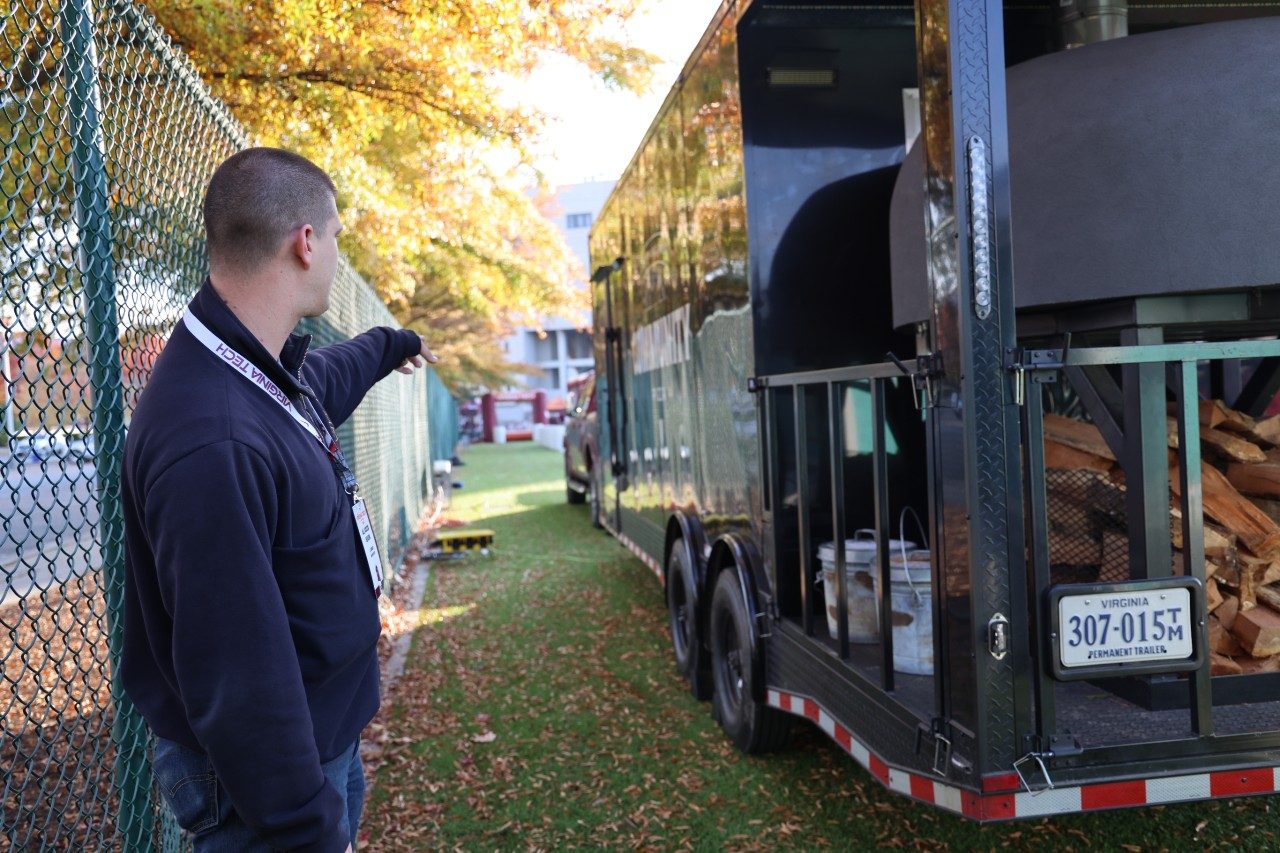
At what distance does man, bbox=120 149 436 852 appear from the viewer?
171 centimetres

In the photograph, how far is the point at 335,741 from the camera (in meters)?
2.08

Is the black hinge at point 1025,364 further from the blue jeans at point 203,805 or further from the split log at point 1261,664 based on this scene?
the blue jeans at point 203,805

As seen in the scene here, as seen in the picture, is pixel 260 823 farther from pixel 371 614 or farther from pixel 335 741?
pixel 371 614

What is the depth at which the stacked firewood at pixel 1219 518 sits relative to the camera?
132 inches

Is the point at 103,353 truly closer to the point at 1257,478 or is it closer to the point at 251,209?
the point at 251,209

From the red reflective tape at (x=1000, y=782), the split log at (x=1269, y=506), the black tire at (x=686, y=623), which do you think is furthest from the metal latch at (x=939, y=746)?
the black tire at (x=686, y=623)

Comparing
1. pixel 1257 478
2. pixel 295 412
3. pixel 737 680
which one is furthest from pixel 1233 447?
pixel 295 412

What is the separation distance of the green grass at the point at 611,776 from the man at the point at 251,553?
2447 mm

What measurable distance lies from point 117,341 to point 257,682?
5.27 ft

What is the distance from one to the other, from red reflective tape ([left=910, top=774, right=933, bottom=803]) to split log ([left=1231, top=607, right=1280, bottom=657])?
117 cm

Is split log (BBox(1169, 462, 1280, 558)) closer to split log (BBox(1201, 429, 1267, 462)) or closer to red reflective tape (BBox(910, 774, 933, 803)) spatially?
split log (BBox(1201, 429, 1267, 462))

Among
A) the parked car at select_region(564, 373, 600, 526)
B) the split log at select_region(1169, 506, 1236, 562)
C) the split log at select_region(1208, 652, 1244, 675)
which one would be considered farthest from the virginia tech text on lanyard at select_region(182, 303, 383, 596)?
the parked car at select_region(564, 373, 600, 526)

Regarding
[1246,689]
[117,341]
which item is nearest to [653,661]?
[1246,689]

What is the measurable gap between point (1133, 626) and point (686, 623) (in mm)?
3539
